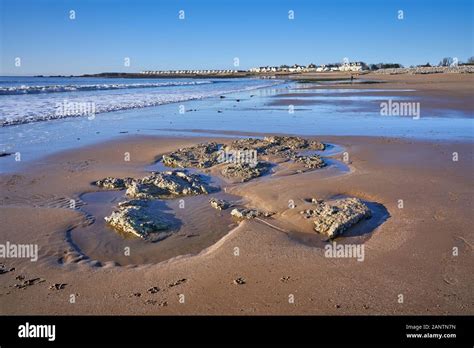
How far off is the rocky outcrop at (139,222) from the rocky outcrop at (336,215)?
6.83 ft

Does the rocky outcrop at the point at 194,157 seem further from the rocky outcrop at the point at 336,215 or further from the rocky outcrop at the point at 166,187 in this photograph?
the rocky outcrop at the point at 336,215

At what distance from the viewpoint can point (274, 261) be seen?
465cm

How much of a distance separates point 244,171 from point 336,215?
2.92 metres

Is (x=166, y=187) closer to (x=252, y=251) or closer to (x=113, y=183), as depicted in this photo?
(x=113, y=183)

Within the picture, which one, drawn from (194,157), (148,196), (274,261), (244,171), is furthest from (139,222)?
(194,157)

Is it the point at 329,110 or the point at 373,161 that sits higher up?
the point at 329,110

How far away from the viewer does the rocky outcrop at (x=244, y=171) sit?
26.6 ft

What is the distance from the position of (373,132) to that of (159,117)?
987 cm

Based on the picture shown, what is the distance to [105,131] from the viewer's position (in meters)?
14.4

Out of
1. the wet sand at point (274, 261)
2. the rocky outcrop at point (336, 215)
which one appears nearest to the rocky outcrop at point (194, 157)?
the wet sand at point (274, 261)
